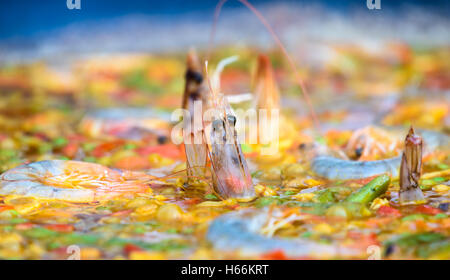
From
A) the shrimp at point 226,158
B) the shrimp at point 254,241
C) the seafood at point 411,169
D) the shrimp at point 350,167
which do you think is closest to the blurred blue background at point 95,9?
the shrimp at point 350,167

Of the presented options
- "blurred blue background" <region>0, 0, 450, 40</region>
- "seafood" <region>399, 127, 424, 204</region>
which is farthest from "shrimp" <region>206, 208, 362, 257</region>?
"blurred blue background" <region>0, 0, 450, 40</region>

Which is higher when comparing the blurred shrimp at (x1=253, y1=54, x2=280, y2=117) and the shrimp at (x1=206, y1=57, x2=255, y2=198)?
the blurred shrimp at (x1=253, y1=54, x2=280, y2=117)

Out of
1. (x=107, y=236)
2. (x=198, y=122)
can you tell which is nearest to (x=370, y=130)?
(x=198, y=122)

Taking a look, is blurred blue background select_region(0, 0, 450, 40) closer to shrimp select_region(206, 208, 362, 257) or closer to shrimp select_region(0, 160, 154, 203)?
shrimp select_region(0, 160, 154, 203)

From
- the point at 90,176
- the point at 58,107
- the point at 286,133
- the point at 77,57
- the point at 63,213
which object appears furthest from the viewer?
the point at 77,57

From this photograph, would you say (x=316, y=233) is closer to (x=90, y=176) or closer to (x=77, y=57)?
(x=90, y=176)

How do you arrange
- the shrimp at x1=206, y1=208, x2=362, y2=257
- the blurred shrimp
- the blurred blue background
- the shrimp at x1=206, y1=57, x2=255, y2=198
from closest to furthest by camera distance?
the shrimp at x1=206, y1=208, x2=362, y2=257
the shrimp at x1=206, y1=57, x2=255, y2=198
the blurred shrimp
the blurred blue background
